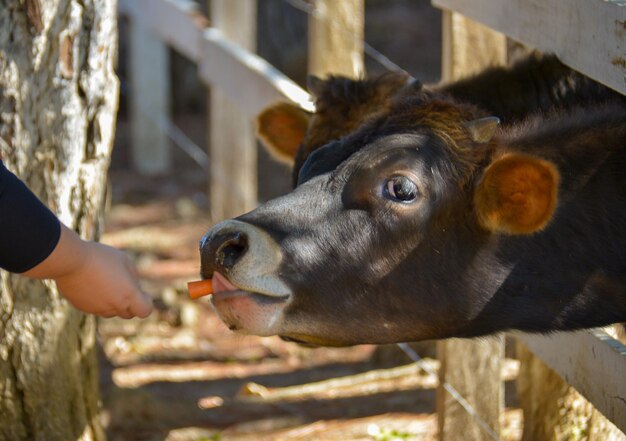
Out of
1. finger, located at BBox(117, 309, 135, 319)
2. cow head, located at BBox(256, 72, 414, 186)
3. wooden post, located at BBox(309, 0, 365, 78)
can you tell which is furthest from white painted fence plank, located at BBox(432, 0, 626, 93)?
wooden post, located at BBox(309, 0, 365, 78)

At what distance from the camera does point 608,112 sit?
320 centimetres

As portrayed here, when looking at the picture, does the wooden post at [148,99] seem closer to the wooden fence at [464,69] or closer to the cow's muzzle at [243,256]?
the wooden fence at [464,69]

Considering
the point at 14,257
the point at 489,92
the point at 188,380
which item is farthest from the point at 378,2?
the point at 14,257

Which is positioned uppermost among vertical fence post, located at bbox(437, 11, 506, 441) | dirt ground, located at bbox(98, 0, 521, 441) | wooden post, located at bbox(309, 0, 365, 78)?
wooden post, located at bbox(309, 0, 365, 78)

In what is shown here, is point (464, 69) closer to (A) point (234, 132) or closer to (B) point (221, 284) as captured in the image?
(B) point (221, 284)

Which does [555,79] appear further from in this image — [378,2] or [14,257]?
[378,2]

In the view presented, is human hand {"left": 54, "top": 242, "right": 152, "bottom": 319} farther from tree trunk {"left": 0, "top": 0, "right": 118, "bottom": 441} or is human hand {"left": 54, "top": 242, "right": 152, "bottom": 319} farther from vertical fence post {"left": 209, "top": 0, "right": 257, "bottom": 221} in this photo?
vertical fence post {"left": 209, "top": 0, "right": 257, "bottom": 221}

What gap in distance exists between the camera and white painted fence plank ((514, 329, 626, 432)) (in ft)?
10.5

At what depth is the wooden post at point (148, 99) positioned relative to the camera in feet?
31.4

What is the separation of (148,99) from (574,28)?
7.07m

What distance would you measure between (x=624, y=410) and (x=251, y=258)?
3.64 feet

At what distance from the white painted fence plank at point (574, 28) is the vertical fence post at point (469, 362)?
1.60 feet

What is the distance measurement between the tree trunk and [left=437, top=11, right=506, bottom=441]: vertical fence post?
1224 mm

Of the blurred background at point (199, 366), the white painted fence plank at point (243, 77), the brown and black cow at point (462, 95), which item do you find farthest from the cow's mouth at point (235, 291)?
the white painted fence plank at point (243, 77)
